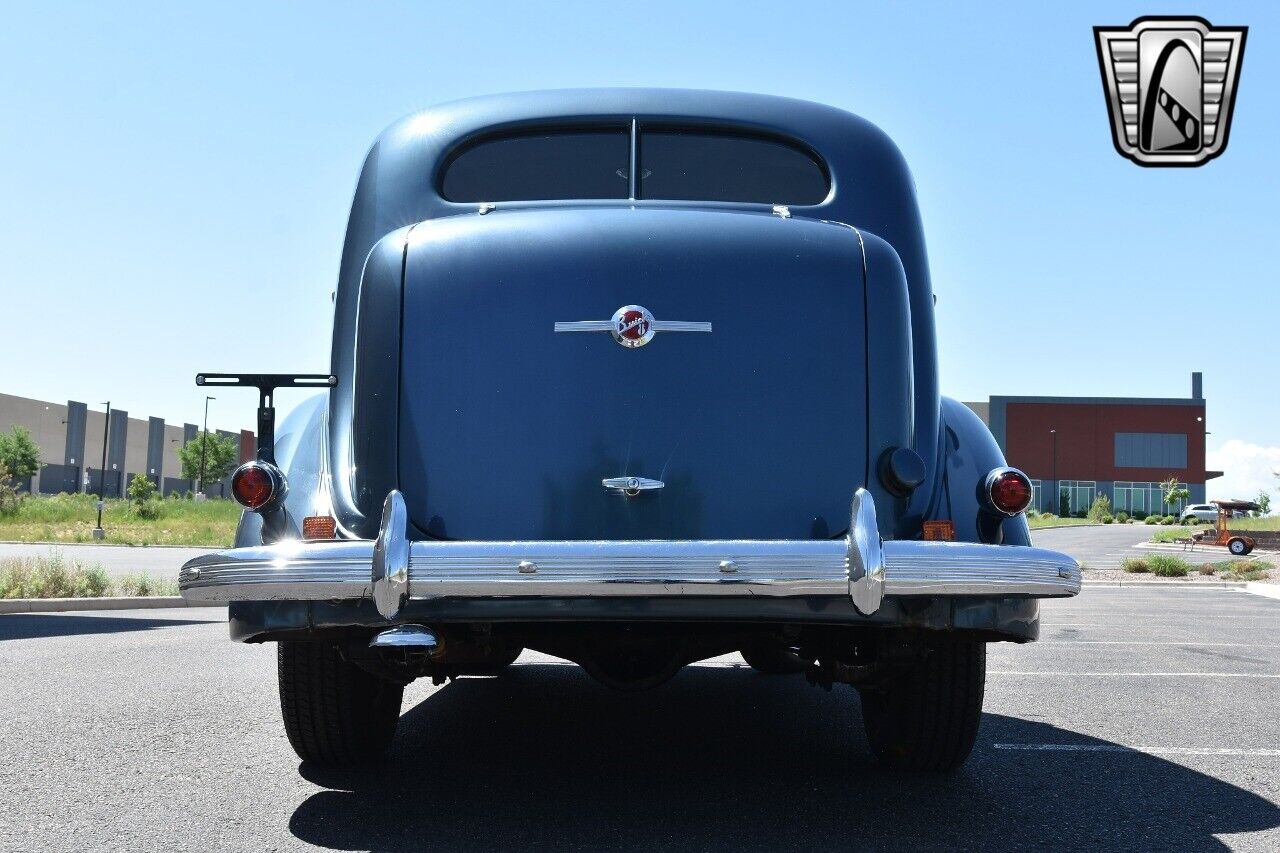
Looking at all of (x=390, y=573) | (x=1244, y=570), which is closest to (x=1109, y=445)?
(x=1244, y=570)

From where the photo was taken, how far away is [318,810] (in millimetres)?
4191

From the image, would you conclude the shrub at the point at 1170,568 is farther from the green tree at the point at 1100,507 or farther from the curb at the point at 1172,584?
the green tree at the point at 1100,507

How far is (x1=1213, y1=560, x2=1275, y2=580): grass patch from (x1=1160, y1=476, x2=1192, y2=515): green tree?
6170cm

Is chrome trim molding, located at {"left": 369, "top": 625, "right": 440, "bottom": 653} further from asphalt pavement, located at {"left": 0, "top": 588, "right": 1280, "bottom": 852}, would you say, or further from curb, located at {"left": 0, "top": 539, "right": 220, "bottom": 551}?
curb, located at {"left": 0, "top": 539, "right": 220, "bottom": 551}

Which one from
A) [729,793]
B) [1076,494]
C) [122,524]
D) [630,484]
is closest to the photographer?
[630,484]

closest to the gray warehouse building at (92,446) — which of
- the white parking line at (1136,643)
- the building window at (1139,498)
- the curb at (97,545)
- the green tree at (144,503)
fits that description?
the green tree at (144,503)

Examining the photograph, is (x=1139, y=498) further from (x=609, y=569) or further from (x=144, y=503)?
(x=609, y=569)

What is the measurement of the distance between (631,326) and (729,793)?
1.80m

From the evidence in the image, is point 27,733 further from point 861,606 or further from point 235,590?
point 861,606

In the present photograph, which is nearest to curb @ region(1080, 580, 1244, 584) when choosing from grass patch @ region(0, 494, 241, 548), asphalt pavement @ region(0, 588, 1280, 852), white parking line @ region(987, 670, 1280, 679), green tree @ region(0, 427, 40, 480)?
white parking line @ region(987, 670, 1280, 679)

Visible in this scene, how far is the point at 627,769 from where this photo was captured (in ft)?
16.3

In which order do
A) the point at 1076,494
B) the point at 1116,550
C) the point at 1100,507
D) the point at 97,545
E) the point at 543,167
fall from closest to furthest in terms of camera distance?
the point at 543,167
the point at 97,545
the point at 1116,550
the point at 1100,507
the point at 1076,494

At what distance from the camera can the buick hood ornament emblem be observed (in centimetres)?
386

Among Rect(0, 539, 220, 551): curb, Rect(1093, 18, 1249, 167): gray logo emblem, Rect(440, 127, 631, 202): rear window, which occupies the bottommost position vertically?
Rect(0, 539, 220, 551): curb
